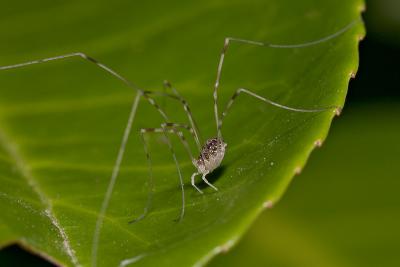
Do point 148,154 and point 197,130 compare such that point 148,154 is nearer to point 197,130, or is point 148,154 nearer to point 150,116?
point 197,130

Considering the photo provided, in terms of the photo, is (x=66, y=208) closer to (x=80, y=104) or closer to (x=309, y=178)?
(x=80, y=104)

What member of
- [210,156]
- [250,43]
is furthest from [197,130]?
[250,43]

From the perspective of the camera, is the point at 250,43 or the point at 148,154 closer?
the point at 148,154

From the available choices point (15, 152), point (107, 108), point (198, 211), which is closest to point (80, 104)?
point (107, 108)

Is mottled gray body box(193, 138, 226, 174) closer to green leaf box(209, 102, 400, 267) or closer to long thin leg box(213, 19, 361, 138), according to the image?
long thin leg box(213, 19, 361, 138)

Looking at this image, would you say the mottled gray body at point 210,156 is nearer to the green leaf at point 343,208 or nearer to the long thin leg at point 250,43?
the long thin leg at point 250,43

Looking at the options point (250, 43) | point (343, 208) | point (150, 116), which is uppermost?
point (250, 43)
